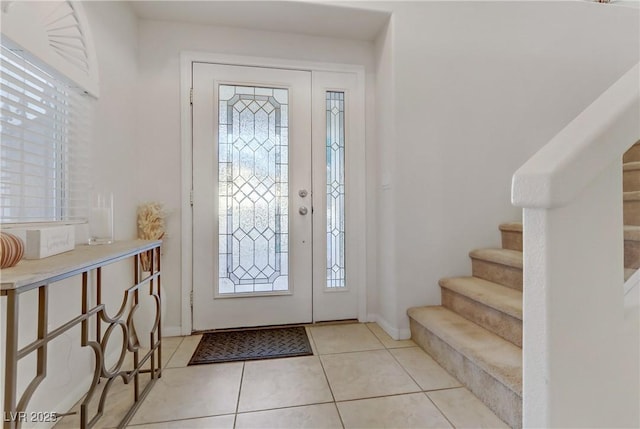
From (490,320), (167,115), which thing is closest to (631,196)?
(490,320)

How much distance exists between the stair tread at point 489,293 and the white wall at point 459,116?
0.46ft

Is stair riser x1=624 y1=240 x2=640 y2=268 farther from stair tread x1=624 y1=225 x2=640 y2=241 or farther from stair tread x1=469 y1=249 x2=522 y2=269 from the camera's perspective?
stair tread x1=469 y1=249 x2=522 y2=269

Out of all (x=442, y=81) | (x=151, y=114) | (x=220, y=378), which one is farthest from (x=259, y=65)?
(x=220, y=378)

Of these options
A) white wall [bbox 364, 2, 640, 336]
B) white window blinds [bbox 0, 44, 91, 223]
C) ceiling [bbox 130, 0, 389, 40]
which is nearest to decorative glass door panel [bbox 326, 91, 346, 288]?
white wall [bbox 364, 2, 640, 336]

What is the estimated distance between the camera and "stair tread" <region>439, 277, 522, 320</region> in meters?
1.45

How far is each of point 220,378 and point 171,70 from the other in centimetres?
206

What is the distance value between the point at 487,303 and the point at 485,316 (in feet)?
0.33

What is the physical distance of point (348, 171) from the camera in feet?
7.61

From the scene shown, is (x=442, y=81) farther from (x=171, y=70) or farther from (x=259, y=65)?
(x=171, y=70)

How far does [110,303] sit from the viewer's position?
164cm

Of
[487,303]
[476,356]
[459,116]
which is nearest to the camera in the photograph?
[476,356]

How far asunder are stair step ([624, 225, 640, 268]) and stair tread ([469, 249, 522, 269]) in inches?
38.6

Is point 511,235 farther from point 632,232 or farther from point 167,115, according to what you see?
point 167,115

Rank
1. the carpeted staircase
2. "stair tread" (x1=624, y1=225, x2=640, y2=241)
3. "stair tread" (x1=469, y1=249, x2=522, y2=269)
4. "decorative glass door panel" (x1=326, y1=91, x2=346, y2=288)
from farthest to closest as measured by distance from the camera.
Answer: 1. "decorative glass door panel" (x1=326, y1=91, x2=346, y2=288)
2. "stair tread" (x1=469, y1=249, x2=522, y2=269)
3. the carpeted staircase
4. "stair tread" (x1=624, y1=225, x2=640, y2=241)
